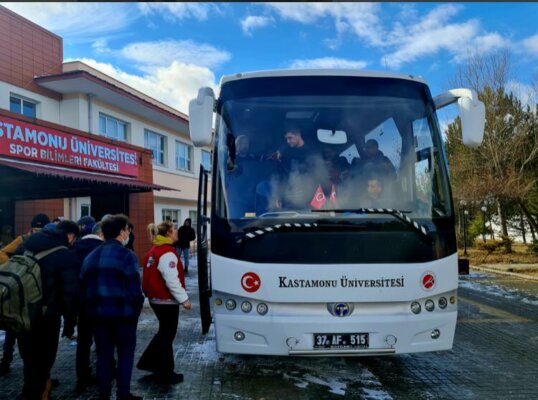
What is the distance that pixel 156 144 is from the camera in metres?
21.7

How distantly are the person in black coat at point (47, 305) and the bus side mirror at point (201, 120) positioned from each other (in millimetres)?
1549

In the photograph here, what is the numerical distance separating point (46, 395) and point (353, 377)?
301cm

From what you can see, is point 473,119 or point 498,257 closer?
point 473,119

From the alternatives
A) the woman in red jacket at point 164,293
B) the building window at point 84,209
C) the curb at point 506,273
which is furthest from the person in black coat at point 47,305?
the curb at point 506,273

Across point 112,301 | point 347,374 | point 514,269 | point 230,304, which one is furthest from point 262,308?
point 514,269

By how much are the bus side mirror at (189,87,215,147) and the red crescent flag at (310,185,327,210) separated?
114 cm

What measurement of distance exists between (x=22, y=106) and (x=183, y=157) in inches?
402

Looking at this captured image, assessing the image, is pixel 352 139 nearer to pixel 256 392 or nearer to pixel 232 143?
pixel 232 143

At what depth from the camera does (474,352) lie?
6.01 m

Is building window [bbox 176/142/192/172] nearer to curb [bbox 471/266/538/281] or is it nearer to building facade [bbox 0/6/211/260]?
building facade [bbox 0/6/211/260]

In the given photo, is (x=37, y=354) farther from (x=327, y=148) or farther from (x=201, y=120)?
(x=327, y=148)

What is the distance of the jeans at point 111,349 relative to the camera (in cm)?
409

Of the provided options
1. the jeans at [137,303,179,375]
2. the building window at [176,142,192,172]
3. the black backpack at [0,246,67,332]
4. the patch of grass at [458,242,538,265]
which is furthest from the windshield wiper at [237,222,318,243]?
the building window at [176,142,192,172]

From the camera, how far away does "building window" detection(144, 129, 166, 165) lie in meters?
20.9
